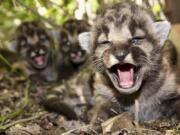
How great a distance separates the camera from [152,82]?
22.0 feet

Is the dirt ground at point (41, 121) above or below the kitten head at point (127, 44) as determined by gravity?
below

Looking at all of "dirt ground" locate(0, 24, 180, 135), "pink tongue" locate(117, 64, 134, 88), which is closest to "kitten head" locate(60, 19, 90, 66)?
"dirt ground" locate(0, 24, 180, 135)

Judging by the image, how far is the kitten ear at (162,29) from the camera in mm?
6582

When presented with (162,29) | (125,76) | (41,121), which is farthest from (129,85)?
(41,121)

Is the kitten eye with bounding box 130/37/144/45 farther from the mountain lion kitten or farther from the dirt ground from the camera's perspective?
the dirt ground

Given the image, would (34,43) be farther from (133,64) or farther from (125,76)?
(133,64)

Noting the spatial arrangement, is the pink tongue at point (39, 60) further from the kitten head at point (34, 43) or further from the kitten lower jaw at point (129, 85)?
the kitten lower jaw at point (129, 85)

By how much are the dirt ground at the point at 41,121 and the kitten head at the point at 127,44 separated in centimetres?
40

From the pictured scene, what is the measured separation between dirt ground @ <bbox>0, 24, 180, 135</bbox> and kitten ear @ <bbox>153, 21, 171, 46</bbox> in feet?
3.03

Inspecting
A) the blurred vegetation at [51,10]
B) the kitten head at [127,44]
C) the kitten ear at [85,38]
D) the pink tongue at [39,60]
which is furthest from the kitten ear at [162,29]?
the pink tongue at [39,60]

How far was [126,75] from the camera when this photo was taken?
622cm

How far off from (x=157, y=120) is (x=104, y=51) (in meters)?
1.02

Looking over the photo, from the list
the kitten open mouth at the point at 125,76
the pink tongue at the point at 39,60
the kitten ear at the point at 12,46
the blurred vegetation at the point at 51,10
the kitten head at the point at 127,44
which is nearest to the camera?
the kitten head at the point at 127,44

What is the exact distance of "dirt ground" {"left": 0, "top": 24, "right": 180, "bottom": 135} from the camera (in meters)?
6.23
